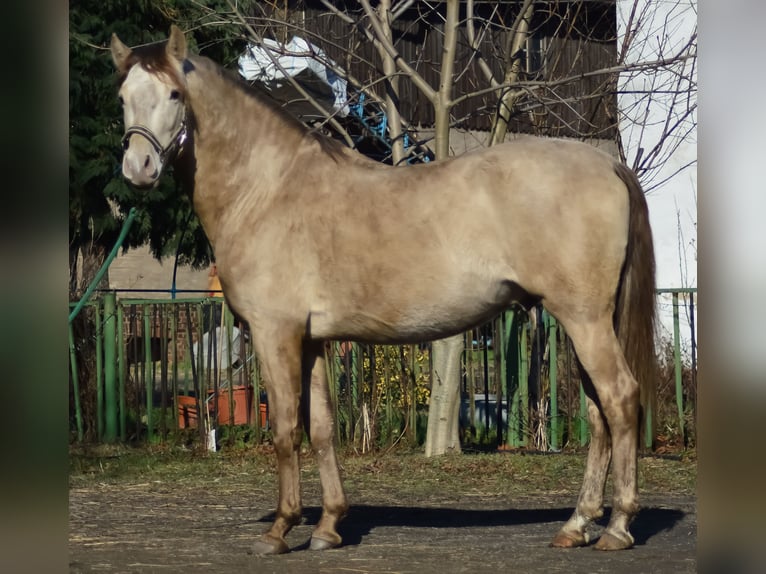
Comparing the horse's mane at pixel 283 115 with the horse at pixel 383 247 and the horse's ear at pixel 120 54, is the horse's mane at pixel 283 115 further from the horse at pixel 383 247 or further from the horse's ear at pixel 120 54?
the horse's ear at pixel 120 54

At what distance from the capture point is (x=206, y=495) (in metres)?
7.79

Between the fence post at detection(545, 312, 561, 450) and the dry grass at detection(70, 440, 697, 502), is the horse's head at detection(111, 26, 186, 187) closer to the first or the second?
the dry grass at detection(70, 440, 697, 502)

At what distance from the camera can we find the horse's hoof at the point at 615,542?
517 centimetres

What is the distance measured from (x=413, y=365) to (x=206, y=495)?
2978mm

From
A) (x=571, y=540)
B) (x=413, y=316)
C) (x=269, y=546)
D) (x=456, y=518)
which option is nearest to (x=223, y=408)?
(x=456, y=518)

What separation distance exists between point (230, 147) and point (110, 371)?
5.37 metres

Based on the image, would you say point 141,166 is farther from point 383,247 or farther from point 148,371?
point 148,371

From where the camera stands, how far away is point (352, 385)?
33.4 feet

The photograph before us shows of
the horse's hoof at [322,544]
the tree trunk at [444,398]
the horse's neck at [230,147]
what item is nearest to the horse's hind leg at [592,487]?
the horse's hoof at [322,544]

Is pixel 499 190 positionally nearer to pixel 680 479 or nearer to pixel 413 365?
pixel 680 479

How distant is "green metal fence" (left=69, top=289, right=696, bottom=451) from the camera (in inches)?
396
